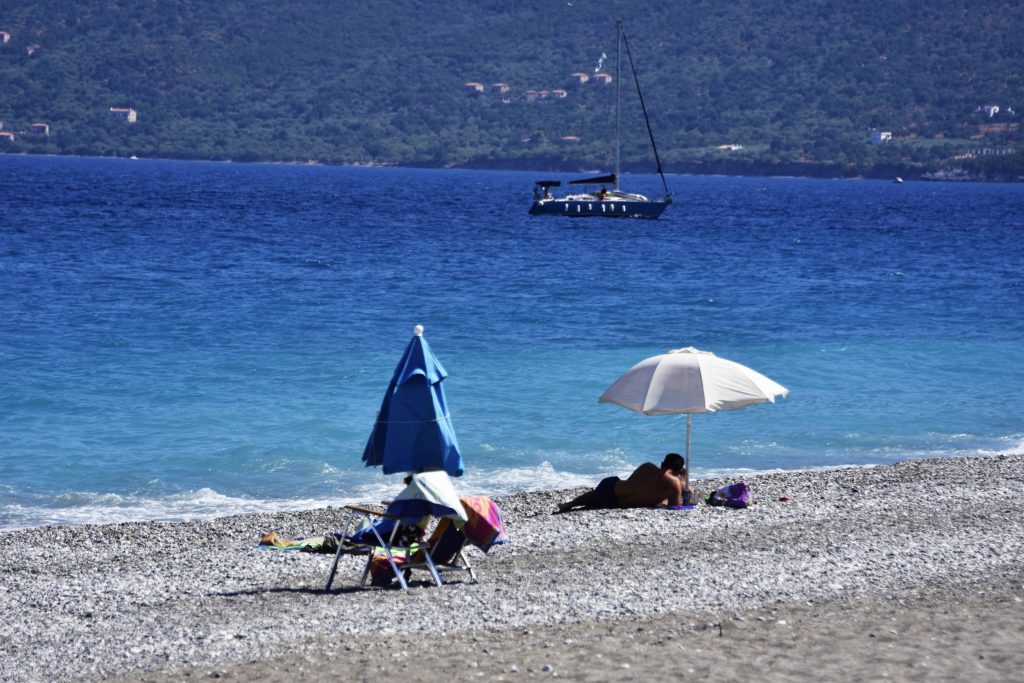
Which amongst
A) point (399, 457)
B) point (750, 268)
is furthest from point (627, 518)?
point (750, 268)

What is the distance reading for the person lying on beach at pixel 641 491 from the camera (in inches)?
527

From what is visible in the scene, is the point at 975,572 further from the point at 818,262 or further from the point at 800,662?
the point at 818,262

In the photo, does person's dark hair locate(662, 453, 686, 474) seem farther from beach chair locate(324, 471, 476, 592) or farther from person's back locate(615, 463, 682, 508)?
beach chair locate(324, 471, 476, 592)

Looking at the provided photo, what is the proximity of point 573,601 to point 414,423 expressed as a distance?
2.44 m

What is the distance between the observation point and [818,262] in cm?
4962

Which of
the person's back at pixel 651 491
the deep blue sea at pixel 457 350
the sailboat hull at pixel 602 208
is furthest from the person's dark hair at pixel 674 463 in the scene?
the sailboat hull at pixel 602 208

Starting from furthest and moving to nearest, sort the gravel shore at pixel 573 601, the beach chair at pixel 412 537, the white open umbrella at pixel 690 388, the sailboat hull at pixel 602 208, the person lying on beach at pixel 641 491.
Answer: the sailboat hull at pixel 602 208, the person lying on beach at pixel 641 491, the white open umbrella at pixel 690 388, the beach chair at pixel 412 537, the gravel shore at pixel 573 601

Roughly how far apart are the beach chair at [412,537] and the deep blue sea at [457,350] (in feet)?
14.6

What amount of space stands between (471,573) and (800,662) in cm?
298

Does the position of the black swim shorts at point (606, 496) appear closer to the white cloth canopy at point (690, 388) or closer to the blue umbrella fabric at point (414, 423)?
the white cloth canopy at point (690, 388)

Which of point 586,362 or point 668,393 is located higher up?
point 668,393

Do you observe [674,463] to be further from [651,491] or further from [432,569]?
[432,569]

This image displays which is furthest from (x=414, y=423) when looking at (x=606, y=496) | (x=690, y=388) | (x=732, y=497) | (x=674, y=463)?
(x=732, y=497)

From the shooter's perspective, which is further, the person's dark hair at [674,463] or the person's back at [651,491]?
the person's dark hair at [674,463]
